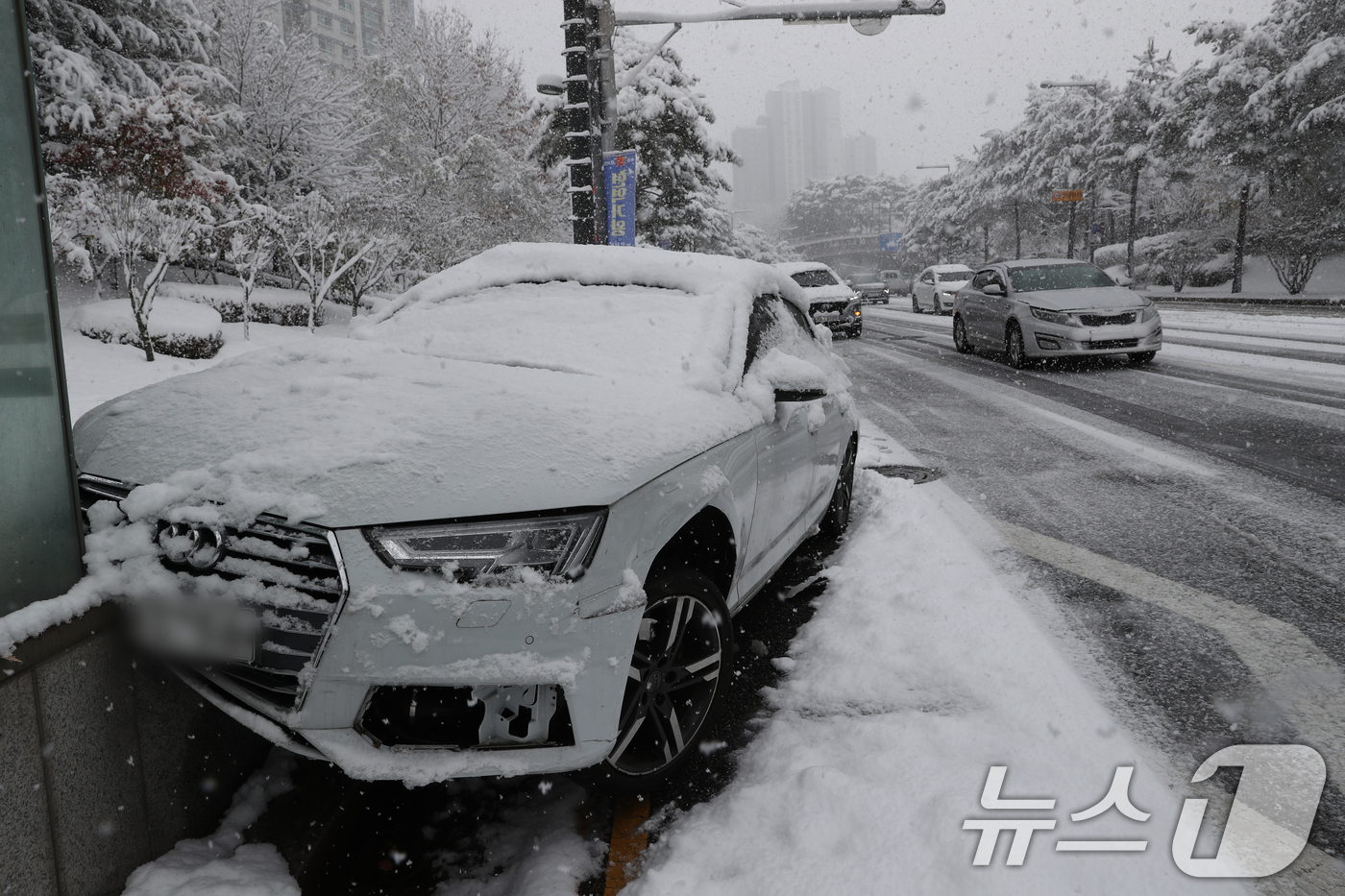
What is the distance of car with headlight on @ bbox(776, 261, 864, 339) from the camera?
20.2 metres

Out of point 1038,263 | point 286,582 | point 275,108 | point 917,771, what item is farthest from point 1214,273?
point 286,582

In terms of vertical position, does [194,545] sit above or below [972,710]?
above

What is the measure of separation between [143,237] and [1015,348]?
12608 millimetres

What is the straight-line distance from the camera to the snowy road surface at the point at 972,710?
7.47 ft

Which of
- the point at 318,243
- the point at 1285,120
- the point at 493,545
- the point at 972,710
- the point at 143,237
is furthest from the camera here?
the point at 1285,120

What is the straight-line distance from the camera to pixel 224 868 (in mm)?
2273

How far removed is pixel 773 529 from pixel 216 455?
1958mm

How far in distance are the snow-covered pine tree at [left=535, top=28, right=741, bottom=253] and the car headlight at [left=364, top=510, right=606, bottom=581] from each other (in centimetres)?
2579

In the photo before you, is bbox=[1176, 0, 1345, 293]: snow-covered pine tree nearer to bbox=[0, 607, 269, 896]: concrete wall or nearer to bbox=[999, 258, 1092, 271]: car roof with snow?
bbox=[999, 258, 1092, 271]: car roof with snow

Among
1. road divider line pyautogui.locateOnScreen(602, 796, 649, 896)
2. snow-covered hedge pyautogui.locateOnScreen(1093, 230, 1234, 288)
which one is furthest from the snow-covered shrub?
road divider line pyautogui.locateOnScreen(602, 796, 649, 896)

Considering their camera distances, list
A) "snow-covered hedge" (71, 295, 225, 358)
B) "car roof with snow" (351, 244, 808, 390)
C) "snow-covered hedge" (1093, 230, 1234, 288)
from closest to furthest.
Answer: "car roof with snow" (351, 244, 808, 390) → "snow-covered hedge" (71, 295, 225, 358) → "snow-covered hedge" (1093, 230, 1234, 288)

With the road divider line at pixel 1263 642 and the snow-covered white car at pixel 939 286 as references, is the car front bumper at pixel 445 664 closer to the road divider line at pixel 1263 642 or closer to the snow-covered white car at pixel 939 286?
the road divider line at pixel 1263 642

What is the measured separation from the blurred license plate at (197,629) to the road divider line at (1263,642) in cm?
289

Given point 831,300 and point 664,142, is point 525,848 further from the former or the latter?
point 664,142
